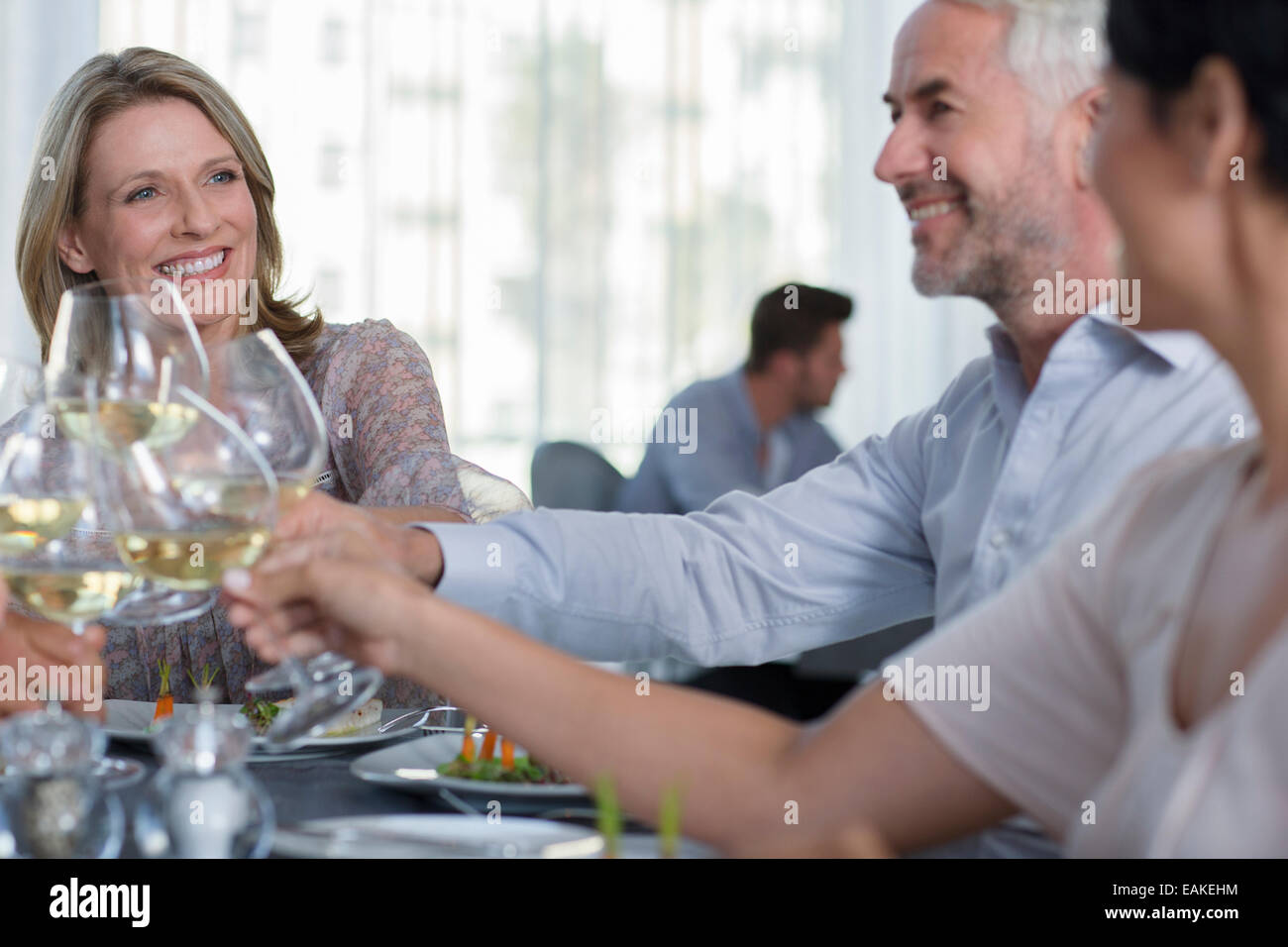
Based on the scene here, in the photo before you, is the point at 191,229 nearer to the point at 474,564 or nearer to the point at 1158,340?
the point at 474,564

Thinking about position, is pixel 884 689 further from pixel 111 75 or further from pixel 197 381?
pixel 111 75

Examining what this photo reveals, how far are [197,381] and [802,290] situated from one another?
4110 mm

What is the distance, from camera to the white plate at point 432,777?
41.2 inches

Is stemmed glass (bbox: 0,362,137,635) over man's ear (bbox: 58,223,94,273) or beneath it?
beneath

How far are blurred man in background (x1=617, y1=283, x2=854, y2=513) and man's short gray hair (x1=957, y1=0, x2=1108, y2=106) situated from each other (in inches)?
119

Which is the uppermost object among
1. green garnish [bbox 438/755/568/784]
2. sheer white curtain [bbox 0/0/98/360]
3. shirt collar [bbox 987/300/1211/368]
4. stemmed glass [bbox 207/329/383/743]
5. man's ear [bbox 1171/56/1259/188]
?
sheer white curtain [bbox 0/0/98/360]

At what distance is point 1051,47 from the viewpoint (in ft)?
4.97

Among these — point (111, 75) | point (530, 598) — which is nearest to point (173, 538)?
point (530, 598)

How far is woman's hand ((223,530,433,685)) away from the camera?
38.3 inches

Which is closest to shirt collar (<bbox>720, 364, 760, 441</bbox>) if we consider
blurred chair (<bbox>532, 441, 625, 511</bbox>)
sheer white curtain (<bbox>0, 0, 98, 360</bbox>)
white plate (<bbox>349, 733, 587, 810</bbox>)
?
blurred chair (<bbox>532, 441, 625, 511</bbox>)

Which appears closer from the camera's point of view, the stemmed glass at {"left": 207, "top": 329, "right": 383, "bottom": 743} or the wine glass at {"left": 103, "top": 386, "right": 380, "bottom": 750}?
the wine glass at {"left": 103, "top": 386, "right": 380, "bottom": 750}

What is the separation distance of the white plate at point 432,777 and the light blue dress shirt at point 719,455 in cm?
301

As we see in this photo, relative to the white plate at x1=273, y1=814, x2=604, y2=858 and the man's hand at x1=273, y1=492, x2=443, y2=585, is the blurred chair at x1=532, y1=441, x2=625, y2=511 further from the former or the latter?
the white plate at x1=273, y1=814, x2=604, y2=858

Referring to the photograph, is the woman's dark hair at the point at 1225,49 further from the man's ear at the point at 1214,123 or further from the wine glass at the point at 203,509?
the wine glass at the point at 203,509
